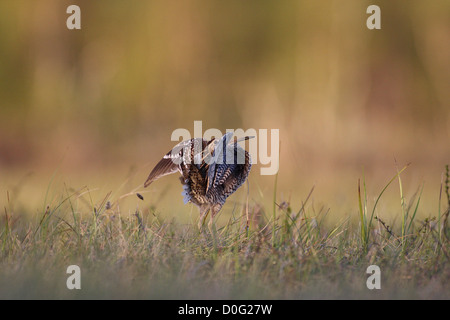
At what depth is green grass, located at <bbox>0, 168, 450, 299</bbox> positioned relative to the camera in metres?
2.37

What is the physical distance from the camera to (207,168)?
10.5ft

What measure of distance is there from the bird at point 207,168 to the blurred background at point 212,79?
3.70m

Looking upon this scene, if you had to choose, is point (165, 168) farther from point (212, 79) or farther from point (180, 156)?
point (212, 79)

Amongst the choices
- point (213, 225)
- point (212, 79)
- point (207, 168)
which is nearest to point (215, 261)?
point (213, 225)

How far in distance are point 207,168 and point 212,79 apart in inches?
A: 217

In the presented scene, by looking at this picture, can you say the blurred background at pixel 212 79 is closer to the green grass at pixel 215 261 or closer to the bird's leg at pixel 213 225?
the bird's leg at pixel 213 225

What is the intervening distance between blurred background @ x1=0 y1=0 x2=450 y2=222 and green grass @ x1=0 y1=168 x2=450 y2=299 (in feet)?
12.9

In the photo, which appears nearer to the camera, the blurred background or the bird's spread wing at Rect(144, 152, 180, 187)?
the bird's spread wing at Rect(144, 152, 180, 187)

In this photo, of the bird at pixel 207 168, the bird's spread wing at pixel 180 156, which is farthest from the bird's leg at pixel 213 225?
the bird's spread wing at pixel 180 156

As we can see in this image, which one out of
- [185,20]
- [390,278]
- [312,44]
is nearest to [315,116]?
[312,44]

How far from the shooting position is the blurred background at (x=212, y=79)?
24.1 feet

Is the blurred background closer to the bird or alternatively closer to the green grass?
the bird

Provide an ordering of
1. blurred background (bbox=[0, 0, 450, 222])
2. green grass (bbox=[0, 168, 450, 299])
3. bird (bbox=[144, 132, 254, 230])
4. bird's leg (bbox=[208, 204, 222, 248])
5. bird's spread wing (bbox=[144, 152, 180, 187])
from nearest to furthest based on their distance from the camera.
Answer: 1. green grass (bbox=[0, 168, 450, 299])
2. bird's leg (bbox=[208, 204, 222, 248])
3. bird (bbox=[144, 132, 254, 230])
4. bird's spread wing (bbox=[144, 152, 180, 187])
5. blurred background (bbox=[0, 0, 450, 222])

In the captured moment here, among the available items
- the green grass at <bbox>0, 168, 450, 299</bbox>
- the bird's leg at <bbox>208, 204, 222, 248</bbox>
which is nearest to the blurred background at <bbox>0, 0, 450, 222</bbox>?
the bird's leg at <bbox>208, 204, 222, 248</bbox>
